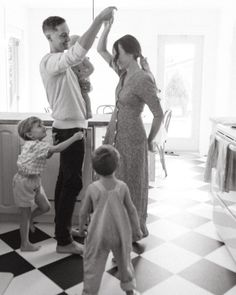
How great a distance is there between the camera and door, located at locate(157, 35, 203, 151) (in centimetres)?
648

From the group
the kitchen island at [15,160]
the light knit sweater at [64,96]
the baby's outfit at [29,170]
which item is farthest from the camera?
the kitchen island at [15,160]

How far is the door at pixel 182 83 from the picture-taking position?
6.48m

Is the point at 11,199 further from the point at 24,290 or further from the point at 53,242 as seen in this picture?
the point at 24,290

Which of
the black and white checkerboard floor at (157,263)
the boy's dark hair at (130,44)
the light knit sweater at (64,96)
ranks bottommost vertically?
the black and white checkerboard floor at (157,263)

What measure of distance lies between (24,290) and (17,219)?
1.05 m

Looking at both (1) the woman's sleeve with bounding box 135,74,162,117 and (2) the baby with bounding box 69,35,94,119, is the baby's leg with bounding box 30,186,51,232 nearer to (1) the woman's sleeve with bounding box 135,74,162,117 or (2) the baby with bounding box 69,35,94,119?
(2) the baby with bounding box 69,35,94,119

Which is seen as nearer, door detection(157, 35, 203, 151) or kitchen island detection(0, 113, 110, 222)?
kitchen island detection(0, 113, 110, 222)

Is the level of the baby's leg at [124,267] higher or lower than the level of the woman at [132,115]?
lower

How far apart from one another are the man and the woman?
224 millimetres

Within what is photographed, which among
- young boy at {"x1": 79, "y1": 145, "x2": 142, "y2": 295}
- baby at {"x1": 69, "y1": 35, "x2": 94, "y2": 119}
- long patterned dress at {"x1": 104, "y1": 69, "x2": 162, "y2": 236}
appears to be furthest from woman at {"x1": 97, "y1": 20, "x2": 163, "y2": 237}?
young boy at {"x1": 79, "y1": 145, "x2": 142, "y2": 295}

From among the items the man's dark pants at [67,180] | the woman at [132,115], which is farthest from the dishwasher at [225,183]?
the man's dark pants at [67,180]

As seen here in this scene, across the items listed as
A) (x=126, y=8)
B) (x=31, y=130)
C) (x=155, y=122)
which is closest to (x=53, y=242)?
(x=31, y=130)

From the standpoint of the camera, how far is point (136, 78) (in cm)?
207

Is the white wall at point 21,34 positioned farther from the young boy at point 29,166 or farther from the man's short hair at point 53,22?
the man's short hair at point 53,22
